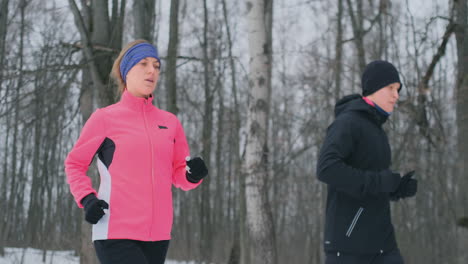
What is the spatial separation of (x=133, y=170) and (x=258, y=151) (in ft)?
13.9

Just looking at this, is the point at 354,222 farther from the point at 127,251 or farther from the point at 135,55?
the point at 135,55

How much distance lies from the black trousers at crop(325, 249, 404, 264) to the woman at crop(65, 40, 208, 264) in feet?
2.83

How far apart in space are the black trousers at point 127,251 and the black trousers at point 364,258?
947 millimetres

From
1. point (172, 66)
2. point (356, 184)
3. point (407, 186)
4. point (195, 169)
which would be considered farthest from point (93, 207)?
point (172, 66)

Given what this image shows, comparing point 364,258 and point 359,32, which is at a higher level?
point 359,32

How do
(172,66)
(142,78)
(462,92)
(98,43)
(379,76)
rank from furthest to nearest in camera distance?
(172,66)
(98,43)
(462,92)
(379,76)
(142,78)

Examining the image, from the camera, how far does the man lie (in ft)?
9.32

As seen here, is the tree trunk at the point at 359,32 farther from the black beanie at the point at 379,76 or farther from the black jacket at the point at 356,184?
the black jacket at the point at 356,184

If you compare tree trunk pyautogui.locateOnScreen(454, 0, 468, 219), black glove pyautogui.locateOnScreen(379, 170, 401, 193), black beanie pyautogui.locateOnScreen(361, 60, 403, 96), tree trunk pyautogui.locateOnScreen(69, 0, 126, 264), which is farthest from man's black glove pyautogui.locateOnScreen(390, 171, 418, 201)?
tree trunk pyautogui.locateOnScreen(69, 0, 126, 264)

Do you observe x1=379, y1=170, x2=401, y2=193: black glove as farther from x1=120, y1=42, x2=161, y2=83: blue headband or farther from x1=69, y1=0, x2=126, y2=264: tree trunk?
x1=69, y1=0, x2=126, y2=264: tree trunk

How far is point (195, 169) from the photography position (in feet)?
9.28

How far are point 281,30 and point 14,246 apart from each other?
1232cm

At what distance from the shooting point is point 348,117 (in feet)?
10.1

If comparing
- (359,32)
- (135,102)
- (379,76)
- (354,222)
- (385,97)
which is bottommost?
(354,222)
